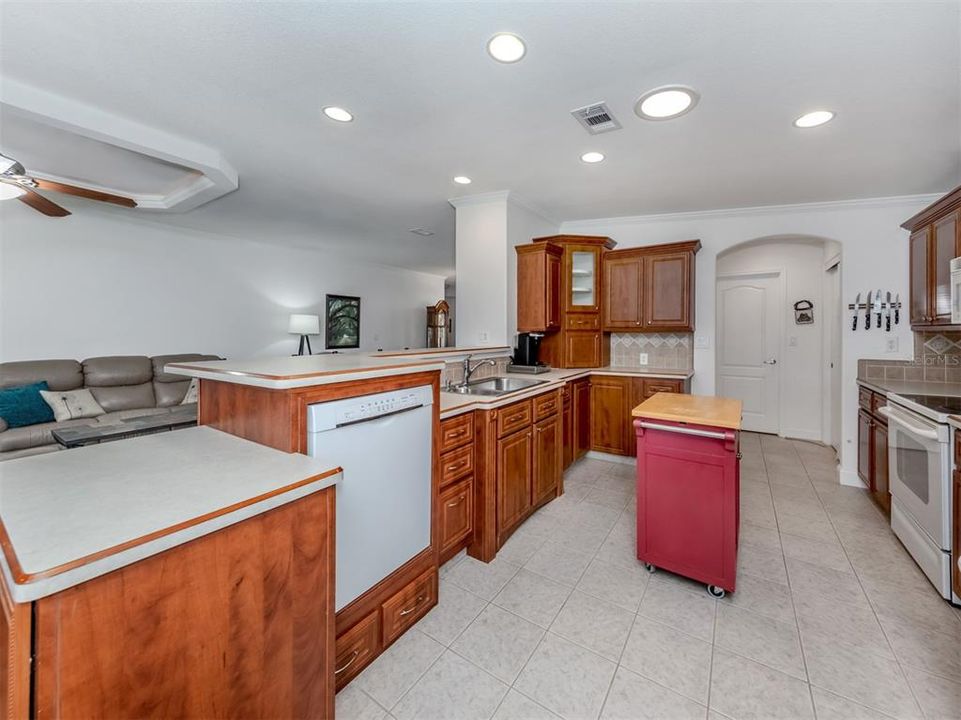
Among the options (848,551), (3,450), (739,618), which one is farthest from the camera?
(3,450)

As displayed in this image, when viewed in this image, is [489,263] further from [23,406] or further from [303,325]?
[23,406]

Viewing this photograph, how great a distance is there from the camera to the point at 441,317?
27.4ft

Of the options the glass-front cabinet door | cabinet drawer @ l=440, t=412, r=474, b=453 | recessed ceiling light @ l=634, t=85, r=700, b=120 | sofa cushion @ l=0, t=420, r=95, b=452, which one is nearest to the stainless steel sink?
cabinet drawer @ l=440, t=412, r=474, b=453

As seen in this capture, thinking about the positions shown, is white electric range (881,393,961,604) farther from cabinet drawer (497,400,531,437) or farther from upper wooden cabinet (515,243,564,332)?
upper wooden cabinet (515,243,564,332)

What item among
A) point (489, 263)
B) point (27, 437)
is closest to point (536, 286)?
point (489, 263)

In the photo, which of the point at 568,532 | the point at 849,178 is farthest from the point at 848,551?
the point at 849,178

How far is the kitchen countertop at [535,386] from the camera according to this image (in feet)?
6.95

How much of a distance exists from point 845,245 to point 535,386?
127 inches

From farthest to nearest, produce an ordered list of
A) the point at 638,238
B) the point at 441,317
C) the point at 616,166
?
the point at 441,317 < the point at 638,238 < the point at 616,166

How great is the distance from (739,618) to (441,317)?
7136mm

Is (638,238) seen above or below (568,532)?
above

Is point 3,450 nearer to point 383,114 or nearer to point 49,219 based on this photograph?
point 49,219

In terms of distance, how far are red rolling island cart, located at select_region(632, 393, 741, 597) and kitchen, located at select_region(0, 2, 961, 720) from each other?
14 millimetres

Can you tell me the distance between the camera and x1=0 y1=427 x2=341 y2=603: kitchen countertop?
27.4 inches
